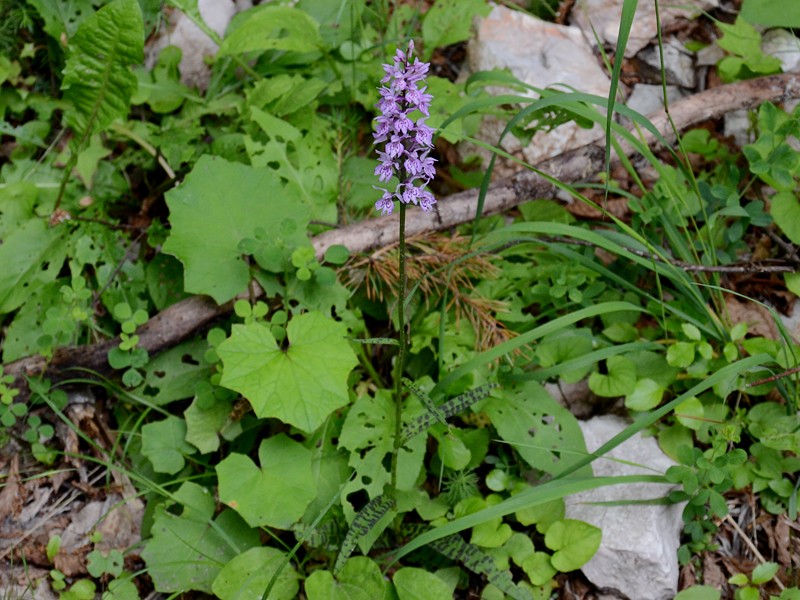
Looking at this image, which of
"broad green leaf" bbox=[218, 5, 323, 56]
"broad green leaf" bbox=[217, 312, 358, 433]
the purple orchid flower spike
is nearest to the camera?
the purple orchid flower spike

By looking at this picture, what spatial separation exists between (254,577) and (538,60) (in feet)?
9.41

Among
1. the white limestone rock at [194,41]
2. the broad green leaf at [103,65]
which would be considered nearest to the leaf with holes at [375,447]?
the broad green leaf at [103,65]

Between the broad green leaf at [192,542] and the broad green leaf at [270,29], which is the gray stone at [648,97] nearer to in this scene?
the broad green leaf at [270,29]

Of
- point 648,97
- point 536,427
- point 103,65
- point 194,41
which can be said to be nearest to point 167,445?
point 536,427

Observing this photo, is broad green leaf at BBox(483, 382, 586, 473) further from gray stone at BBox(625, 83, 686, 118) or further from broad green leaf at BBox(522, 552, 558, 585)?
gray stone at BBox(625, 83, 686, 118)

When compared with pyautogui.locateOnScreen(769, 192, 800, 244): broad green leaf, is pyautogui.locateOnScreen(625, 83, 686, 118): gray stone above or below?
above

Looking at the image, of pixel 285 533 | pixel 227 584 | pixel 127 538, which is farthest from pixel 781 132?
pixel 127 538

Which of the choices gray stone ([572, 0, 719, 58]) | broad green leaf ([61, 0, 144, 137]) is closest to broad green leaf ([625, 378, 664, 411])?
gray stone ([572, 0, 719, 58])

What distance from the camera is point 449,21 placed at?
346 cm

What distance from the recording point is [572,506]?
2576 millimetres

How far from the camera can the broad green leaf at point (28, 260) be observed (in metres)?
3.02

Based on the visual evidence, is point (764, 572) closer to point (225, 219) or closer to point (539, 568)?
point (539, 568)

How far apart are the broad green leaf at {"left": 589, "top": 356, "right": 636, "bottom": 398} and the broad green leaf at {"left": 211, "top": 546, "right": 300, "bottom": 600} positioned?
1.31m

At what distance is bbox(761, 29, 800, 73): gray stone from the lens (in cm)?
344
